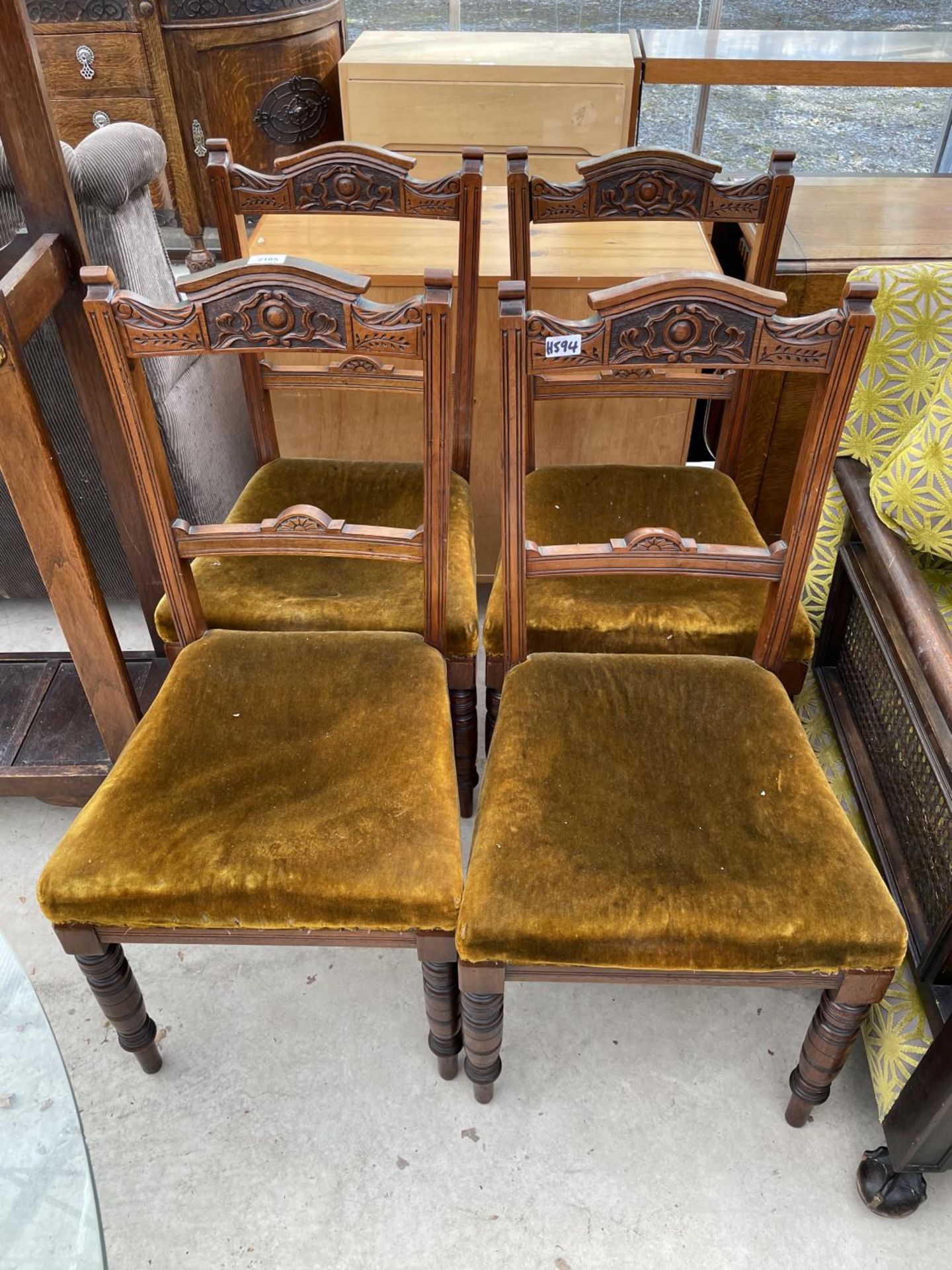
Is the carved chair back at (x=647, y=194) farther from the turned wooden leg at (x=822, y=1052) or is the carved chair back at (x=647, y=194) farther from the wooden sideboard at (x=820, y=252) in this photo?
the turned wooden leg at (x=822, y=1052)

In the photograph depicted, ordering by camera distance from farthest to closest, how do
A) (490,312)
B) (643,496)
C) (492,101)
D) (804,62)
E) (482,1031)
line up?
(492,101), (804,62), (490,312), (643,496), (482,1031)

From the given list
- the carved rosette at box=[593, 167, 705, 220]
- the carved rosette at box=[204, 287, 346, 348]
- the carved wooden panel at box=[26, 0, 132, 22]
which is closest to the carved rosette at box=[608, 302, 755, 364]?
the carved rosette at box=[204, 287, 346, 348]

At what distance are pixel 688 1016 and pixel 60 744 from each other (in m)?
1.16

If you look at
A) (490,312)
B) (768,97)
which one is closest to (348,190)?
(490,312)

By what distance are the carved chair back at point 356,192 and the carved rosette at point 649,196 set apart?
0.20 metres

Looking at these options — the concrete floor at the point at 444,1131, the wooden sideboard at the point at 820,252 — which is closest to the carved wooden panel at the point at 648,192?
the wooden sideboard at the point at 820,252

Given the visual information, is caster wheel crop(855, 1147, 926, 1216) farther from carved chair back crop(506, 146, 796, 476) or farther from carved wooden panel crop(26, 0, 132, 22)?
carved wooden panel crop(26, 0, 132, 22)

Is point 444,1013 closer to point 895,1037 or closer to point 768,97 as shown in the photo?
point 895,1037

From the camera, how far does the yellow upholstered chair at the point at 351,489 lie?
1393 millimetres

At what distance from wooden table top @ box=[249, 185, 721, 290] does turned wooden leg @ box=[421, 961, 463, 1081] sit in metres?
1.19

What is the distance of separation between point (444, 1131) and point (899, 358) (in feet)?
4.32

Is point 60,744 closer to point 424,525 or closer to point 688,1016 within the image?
point 424,525

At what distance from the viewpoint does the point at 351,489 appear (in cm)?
157

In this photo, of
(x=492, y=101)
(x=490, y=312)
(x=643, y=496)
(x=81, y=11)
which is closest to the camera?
(x=643, y=496)
